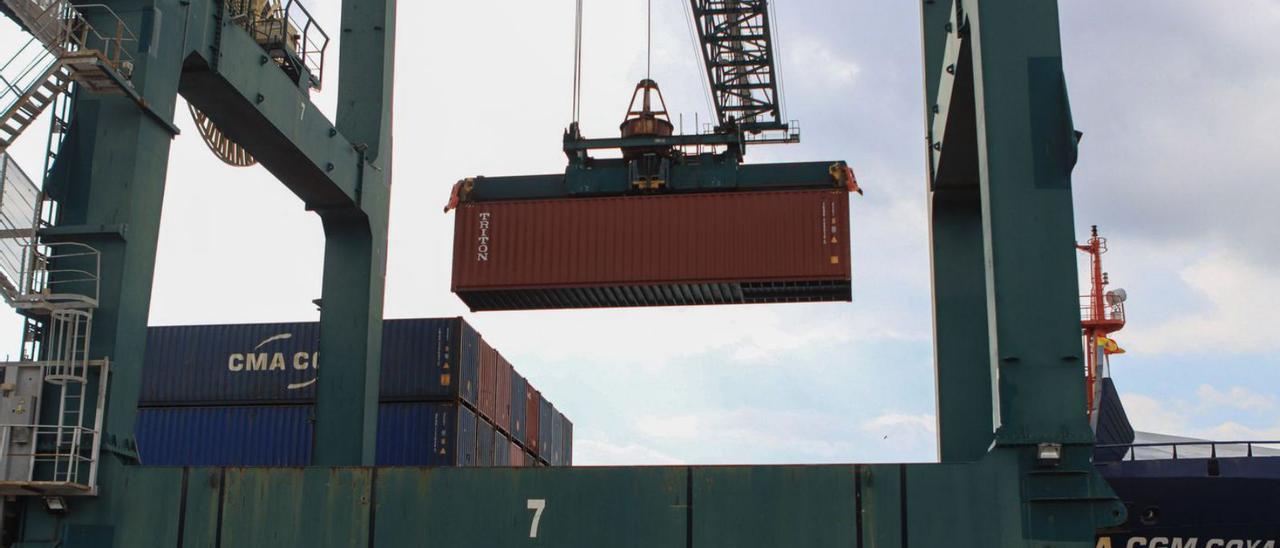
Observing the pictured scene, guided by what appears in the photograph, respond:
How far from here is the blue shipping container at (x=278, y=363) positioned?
2536 centimetres

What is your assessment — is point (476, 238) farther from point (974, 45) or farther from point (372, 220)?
point (974, 45)

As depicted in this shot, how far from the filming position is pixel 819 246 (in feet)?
77.1

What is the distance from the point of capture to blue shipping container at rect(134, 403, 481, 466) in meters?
24.6

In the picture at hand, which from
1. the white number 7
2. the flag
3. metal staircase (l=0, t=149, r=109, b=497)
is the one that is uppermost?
the flag

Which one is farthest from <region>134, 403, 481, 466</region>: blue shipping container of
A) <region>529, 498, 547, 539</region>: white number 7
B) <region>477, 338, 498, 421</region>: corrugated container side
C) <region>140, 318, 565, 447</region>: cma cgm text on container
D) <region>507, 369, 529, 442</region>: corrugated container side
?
<region>529, 498, 547, 539</region>: white number 7

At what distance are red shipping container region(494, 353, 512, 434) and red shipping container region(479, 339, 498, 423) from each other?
20 cm

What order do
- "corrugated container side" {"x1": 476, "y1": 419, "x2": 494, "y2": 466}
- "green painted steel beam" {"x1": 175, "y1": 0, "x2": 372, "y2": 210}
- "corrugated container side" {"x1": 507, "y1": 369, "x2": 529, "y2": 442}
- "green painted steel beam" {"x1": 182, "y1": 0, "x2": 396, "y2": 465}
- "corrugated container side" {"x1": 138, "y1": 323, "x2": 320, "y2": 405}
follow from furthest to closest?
"corrugated container side" {"x1": 507, "y1": 369, "x2": 529, "y2": 442}
"corrugated container side" {"x1": 476, "y1": 419, "x2": 494, "y2": 466}
"corrugated container side" {"x1": 138, "y1": 323, "x2": 320, "y2": 405}
"green painted steel beam" {"x1": 182, "y1": 0, "x2": 396, "y2": 465}
"green painted steel beam" {"x1": 175, "y1": 0, "x2": 372, "y2": 210}

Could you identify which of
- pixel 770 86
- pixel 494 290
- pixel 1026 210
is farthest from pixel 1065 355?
pixel 770 86

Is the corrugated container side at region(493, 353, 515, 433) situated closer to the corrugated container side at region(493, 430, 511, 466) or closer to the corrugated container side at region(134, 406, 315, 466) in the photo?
the corrugated container side at region(493, 430, 511, 466)

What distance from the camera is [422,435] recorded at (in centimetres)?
2481

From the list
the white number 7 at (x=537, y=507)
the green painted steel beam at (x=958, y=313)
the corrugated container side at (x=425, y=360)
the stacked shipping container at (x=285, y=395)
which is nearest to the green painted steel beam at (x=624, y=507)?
the white number 7 at (x=537, y=507)

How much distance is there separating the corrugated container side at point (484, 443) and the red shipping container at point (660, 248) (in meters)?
3.26

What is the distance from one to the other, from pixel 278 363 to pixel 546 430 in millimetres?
9844

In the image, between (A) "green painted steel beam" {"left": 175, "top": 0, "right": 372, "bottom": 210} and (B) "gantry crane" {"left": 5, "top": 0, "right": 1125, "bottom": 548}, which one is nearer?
(B) "gantry crane" {"left": 5, "top": 0, "right": 1125, "bottom": 548}
